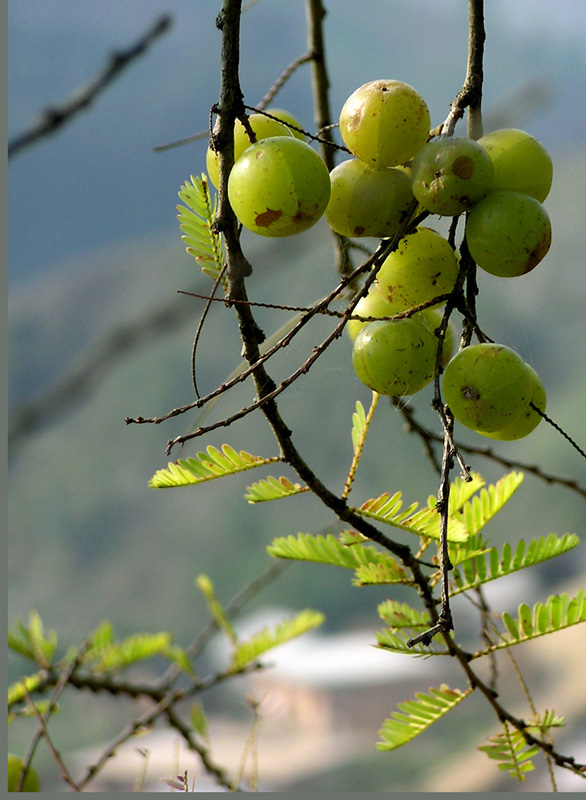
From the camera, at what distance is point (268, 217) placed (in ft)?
1.11

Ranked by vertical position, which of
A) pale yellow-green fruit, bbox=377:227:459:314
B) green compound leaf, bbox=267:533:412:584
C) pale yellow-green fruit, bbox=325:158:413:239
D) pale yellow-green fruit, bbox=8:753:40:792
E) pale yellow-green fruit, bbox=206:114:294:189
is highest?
pale yellow-green fruit, bbox=206:114:294:189

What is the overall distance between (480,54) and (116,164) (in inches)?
122

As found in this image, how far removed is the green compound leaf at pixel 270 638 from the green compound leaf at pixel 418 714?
1.07ft

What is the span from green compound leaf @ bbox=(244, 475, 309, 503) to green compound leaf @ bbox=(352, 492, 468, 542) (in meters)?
0.03

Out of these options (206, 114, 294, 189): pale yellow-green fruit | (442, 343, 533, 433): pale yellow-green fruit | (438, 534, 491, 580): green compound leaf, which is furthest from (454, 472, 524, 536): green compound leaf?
(206, 114, 294, 189): pale yellow-green fruit

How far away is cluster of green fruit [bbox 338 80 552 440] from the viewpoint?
1.08 feet

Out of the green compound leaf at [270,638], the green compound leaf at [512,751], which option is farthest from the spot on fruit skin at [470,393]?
the green compound leaf at [270,638]

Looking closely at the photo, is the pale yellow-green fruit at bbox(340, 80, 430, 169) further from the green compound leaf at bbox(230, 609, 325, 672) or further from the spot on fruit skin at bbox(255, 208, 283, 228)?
the green compound leaf at bbox(230, 609, 325, 672)

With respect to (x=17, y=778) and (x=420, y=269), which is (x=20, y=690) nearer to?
(x=17, y=778)

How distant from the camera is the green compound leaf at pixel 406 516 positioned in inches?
14.8

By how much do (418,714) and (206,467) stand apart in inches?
8.0

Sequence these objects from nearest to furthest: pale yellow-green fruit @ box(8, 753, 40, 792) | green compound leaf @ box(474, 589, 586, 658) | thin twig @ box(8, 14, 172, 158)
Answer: thin twig @ box(8, 14, 172, 158), green compound leaf @ box(474, 589, 586, 658), pale yellow-green fruit @ box(8, 753, 40, 792)

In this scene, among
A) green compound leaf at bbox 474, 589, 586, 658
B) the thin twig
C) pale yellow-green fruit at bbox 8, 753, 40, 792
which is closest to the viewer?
the thin twig

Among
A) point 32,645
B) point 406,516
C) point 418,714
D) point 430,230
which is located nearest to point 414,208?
point 430,230
